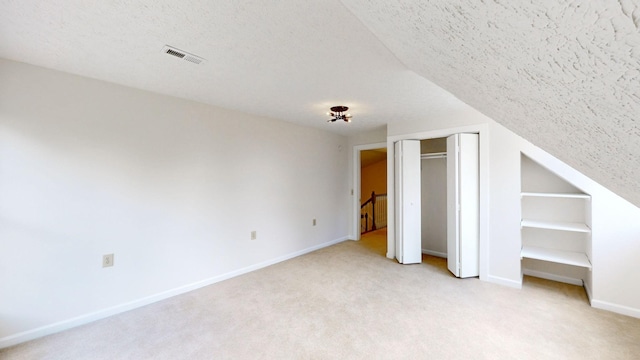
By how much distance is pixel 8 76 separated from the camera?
6.87 feet

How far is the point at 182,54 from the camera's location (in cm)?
200

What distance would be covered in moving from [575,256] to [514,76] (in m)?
3.52

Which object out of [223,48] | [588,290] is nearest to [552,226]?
[588,290]

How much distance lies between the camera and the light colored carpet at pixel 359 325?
1977 mm

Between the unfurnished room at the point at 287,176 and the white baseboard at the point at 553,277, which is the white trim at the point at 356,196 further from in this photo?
the white baseboard at the point at 553,277

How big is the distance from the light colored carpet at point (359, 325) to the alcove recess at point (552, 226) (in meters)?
0.25

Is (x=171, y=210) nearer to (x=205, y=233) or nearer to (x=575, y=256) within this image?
(x=205, y=233)

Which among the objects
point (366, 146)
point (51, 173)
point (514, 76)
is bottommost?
point (51, 173)

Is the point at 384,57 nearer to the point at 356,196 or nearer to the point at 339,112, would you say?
the point at 339,112

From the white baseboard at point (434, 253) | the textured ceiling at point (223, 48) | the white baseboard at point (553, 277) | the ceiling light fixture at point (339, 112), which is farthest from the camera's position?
the white baseboard at point (434, 253)

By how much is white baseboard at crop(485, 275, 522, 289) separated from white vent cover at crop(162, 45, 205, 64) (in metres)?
4.01

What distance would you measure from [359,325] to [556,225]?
262 cm

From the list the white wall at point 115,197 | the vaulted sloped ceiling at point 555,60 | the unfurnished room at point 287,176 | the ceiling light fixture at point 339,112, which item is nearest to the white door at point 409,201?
the unfurnished room at point 287,176

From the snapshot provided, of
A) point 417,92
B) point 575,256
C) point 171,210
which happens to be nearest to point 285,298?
point 171,210
